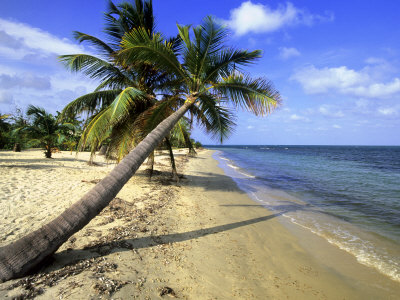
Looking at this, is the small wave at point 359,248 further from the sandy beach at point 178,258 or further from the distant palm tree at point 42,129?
the distant palm tree at point 42,129

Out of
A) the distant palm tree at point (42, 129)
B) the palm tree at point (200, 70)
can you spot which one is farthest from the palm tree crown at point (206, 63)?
the distant palm tree at point (42, 129)

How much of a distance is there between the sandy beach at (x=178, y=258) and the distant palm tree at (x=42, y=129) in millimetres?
9557

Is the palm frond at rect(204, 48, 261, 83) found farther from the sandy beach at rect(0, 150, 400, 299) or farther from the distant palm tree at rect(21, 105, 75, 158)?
the distant palm tree at rect(21, 105, 75, 158)

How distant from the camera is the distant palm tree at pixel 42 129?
14.0 metres

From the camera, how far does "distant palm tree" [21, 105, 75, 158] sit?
13953mm

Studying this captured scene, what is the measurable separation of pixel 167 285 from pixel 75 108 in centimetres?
685

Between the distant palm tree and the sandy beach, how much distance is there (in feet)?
31.4

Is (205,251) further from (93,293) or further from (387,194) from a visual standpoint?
(387,194)

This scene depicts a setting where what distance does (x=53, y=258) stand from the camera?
2.77 meters

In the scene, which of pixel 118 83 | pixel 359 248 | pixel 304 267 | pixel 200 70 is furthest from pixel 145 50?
pixel 359 248

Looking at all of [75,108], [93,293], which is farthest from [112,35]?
[93,293]

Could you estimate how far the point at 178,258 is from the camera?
3.45m

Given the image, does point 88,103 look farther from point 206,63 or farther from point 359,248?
point 359,248

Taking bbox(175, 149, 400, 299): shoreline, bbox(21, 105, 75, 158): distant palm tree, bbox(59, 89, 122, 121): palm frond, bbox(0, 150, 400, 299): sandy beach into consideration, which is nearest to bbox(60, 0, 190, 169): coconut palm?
bbox(59, 89, 122, 121): palm frond
